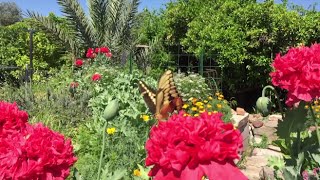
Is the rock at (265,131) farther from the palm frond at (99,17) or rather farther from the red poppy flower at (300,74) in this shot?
the palm frond at (99,17)

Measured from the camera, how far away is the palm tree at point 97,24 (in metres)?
11.7

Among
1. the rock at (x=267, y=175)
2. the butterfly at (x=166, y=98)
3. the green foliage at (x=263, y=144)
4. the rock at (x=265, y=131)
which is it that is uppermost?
the butterfly at (x=166, y=98)

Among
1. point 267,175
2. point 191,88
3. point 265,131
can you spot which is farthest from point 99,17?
point 267,175

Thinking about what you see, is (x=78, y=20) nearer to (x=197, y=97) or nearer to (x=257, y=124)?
(x=257, y=124)

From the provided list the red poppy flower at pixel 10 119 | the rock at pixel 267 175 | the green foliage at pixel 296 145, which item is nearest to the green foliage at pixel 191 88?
the rock at pixel 267 175

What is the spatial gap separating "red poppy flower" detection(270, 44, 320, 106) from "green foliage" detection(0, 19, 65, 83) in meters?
11.3

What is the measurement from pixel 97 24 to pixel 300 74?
11229mm

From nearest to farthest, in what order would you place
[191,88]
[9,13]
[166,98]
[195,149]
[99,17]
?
[195,149], [166,98], [191,88], [99,17], [9,13]

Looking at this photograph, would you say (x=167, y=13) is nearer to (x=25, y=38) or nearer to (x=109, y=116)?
(x=25, y=38)

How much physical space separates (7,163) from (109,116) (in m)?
0.35

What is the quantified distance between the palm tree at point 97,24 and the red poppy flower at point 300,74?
10407 mm

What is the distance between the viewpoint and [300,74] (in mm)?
1555

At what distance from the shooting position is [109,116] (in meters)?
1.30

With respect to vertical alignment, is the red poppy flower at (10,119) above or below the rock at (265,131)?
above
